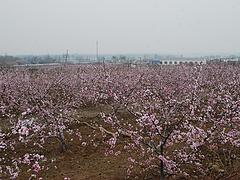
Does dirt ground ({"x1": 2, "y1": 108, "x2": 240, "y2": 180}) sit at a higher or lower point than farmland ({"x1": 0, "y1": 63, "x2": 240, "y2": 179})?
lower

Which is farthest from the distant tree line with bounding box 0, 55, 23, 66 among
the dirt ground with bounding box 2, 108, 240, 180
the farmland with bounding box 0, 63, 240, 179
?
the dirt ground with bounding box 2, 108, 240, 180

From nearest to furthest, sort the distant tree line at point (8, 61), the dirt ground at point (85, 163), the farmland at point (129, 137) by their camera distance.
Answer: the farmland at point (129, 137)
the dirt ground at point (85, 163)
the distant tree line at point (8, 61)

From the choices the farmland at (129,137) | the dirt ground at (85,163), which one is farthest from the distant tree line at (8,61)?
the dirt ground at (85,163)

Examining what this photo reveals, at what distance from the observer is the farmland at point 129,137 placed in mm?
12698

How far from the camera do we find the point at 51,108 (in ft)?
69.7

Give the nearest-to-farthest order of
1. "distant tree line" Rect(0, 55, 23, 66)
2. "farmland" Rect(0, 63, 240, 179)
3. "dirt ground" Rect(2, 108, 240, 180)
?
"farmland" Rect(0, 63, 240, 179) → "dirt ground" Rect(2, 108, 240, 180) → "distant tree line" Rect(0, 55, 23, 66)

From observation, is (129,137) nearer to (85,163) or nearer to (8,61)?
(85,163)

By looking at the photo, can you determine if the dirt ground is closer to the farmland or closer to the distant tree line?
the farmland

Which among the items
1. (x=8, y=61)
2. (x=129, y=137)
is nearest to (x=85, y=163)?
(x=129, y=137)

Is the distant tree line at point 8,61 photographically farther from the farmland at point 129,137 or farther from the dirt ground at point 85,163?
the dirt ground at point 85,163

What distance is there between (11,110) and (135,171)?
12.4 metres

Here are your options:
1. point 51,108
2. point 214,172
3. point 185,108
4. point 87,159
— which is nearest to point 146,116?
point 185,108

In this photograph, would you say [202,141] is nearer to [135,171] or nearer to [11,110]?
[135,171]

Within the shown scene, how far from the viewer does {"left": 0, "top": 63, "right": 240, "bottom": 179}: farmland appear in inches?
500
